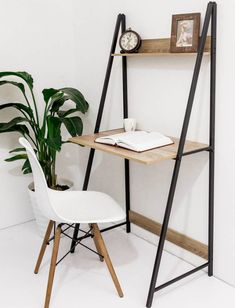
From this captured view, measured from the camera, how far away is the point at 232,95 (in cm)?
191

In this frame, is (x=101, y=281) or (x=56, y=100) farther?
(x=56, y=100)

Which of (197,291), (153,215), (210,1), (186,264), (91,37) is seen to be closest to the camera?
(210,1)

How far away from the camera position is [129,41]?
90.0 inches

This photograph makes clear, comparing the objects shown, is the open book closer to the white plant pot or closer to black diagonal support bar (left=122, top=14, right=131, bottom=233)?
black diagonal support bar (left=122, top=14, right=131, bottom=233)

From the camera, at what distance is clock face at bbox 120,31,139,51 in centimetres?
226

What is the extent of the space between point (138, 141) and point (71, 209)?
1.70 ft

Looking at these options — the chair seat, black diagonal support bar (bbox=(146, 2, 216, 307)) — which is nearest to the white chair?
the chair seat

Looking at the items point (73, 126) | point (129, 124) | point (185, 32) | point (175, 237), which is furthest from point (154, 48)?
point (175, 237)

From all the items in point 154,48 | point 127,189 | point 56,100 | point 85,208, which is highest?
point 154,48

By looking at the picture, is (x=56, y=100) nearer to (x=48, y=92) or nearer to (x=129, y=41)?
(x=48, y=92)

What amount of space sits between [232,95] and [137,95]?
710 millimetres

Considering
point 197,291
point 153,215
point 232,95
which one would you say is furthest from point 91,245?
point 232,95

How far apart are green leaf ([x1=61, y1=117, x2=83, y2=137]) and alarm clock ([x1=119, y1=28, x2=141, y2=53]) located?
1.81 ft

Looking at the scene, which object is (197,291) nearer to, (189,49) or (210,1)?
(189,49)
